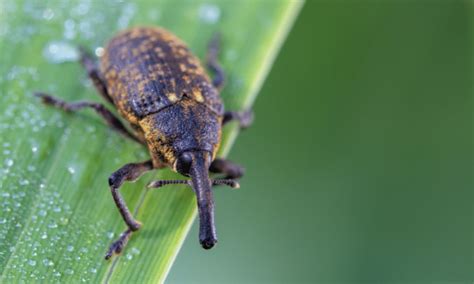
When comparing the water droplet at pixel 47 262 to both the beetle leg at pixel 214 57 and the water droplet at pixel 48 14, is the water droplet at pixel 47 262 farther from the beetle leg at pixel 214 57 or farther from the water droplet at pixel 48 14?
the water droplet at pixel 48 14

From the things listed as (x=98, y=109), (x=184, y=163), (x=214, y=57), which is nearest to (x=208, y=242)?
(x=184, y=163)

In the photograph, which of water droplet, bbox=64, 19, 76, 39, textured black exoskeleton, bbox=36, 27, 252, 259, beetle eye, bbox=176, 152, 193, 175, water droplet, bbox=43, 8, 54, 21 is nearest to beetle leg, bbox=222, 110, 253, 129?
textured black exoskeleton, bbox=36, 27, 252, 259

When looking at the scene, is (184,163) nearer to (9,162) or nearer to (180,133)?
(180,133)

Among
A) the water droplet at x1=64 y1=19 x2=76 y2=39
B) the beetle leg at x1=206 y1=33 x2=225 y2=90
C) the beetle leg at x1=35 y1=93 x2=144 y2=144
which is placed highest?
the beetle leg at x1=206 y1=33 x2=225 y2=90

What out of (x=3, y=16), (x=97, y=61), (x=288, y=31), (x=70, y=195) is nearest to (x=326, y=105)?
(x=288, y=31)

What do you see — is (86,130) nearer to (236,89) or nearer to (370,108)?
(236,89)

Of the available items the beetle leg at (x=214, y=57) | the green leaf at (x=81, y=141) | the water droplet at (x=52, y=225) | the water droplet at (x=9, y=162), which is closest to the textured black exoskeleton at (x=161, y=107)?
the green leaf at (x=81, y=141)

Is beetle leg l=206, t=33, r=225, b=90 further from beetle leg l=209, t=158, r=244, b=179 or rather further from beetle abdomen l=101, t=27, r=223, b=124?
beetle leg l=209, t=158, r=244, b=179
